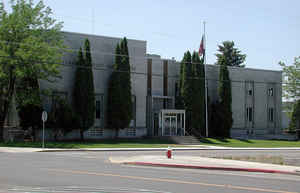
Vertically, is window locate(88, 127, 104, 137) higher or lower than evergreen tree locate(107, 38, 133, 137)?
lower

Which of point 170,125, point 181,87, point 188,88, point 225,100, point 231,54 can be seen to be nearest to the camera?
point 170,125

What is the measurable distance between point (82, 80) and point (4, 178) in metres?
31.4

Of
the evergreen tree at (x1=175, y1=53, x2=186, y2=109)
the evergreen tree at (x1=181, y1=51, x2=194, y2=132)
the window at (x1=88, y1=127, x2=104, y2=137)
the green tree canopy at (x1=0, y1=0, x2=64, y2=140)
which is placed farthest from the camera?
the evergreen tree at (x1=175, y1=53, x2=186, y2=109)

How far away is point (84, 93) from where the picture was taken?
45219mm

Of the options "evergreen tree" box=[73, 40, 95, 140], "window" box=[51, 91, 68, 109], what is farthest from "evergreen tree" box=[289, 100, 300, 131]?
"window" box=[51, 91, 68, 109]

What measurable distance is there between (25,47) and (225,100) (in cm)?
2475

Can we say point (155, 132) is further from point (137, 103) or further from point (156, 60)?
point (156, 60)

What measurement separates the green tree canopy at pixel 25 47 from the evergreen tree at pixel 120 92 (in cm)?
609

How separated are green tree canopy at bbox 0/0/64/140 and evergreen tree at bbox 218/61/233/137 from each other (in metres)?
20.1

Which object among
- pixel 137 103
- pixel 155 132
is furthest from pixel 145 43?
pixel 155 132

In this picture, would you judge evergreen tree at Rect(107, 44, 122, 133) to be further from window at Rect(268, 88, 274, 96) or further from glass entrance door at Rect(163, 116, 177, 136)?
window at Rect(268, 88, 274, 96)

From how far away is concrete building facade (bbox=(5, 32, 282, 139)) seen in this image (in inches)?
1842

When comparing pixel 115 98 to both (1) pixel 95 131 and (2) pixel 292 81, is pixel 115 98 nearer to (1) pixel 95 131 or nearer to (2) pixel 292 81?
(1) pixel 95 131

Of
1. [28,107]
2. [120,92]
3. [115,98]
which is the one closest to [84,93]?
[115,98]
